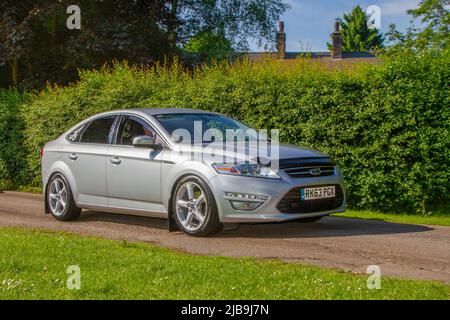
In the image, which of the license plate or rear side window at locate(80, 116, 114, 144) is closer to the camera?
the license plate

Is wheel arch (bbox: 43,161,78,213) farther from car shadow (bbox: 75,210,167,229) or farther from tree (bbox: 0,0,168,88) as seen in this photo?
tree (bbox: 0,0,168,88)

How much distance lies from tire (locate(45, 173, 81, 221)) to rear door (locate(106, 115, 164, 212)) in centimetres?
99

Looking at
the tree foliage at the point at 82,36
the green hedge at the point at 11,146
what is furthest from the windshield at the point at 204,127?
the tree foliage at the point at 82,36

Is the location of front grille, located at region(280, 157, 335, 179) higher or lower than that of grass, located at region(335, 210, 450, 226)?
higher

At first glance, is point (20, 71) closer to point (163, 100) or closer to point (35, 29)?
point (35, 29)

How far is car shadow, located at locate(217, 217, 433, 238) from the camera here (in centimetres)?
912

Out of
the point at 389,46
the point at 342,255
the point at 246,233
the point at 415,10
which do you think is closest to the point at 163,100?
the point at 246,233

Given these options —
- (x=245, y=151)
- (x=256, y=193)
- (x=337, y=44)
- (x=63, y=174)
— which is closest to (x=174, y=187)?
(x=245, y=151)

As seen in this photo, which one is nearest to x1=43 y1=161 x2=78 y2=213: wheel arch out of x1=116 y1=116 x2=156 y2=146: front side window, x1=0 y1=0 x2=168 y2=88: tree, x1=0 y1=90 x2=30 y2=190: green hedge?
x1=116 y1=116 x2=156 y2=146: front side window

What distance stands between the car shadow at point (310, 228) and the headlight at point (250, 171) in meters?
0.99

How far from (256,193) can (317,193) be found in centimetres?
90

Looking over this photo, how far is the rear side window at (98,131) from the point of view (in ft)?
33.9

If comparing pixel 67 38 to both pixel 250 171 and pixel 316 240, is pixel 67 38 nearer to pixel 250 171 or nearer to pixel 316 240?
pixel 250 171

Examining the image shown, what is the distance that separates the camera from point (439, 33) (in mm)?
36406
